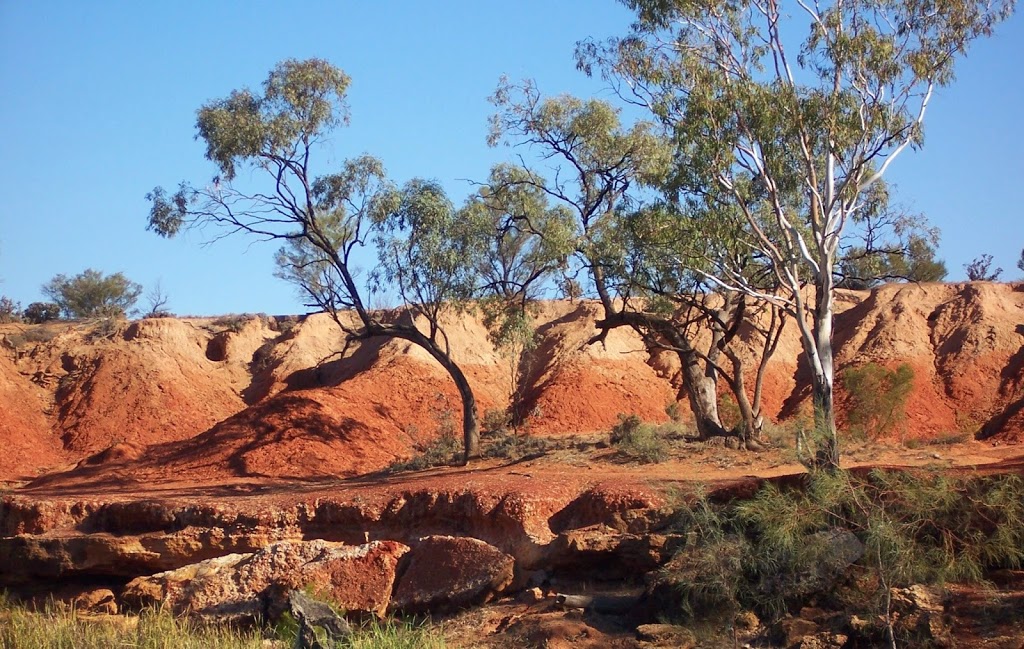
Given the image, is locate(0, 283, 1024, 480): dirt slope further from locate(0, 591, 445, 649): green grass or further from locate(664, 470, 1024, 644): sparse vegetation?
locate(664, 470, 1024, 644): sparse vegetation

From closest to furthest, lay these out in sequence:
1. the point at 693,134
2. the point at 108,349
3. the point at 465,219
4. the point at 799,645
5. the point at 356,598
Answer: the point at 799,645, the point at 356,598, the point at 693,134, the point at 465,219, the point at 108,349

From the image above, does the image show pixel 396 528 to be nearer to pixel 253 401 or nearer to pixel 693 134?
pixel 693 134

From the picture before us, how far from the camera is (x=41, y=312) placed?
1940 inches

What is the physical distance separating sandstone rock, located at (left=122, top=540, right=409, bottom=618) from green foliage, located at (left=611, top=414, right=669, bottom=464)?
584 cm

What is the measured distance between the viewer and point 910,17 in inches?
637

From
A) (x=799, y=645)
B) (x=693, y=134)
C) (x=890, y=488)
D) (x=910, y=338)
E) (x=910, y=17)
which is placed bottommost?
(x=799, y=645)

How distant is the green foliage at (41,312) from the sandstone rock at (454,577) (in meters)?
38.8

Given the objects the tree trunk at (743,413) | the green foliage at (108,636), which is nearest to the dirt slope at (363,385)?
the tree trunk at (743,413)

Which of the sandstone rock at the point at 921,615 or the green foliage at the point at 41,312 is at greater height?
the green foliage at the point at 41,312

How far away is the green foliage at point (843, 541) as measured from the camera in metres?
12.0

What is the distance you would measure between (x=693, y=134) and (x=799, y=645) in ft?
24.9

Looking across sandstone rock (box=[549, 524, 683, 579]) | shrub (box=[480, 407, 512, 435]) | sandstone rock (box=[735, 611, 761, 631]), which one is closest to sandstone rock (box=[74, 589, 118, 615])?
sandstone rock (box=[549, 524, 683, 579])

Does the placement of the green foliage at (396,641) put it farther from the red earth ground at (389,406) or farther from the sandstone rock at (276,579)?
the red earth ground at (389,406)

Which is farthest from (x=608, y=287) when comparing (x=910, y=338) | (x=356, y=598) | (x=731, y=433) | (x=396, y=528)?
(x=910, y=338)
